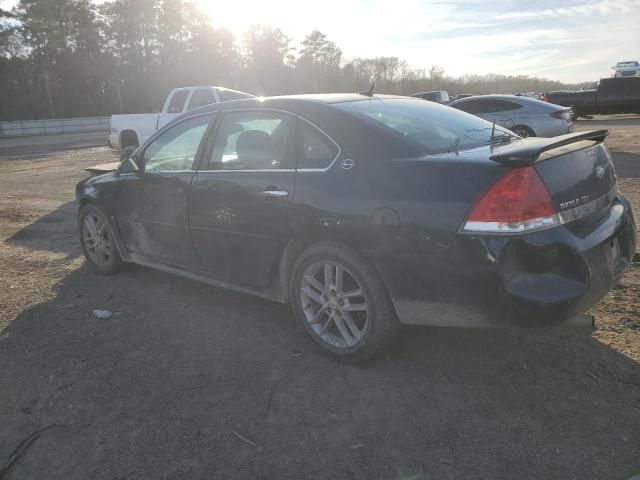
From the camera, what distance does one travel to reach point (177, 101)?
43.5 ft

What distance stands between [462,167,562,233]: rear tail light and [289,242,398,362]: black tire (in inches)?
25.9

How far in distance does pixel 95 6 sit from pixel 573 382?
6176 centimetres

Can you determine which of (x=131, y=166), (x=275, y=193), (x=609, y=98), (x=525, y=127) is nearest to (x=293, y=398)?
(x=275, y=193)

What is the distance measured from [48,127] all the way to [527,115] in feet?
134

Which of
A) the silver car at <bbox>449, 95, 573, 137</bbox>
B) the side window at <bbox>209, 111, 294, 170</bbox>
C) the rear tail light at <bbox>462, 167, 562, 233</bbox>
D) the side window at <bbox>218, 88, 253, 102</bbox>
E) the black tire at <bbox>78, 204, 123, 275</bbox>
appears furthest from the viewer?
the side window at <bbox>218, 88, 253, 102</bbox>

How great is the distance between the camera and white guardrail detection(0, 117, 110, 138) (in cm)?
4077

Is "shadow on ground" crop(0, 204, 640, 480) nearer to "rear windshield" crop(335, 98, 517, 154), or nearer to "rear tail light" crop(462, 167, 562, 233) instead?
"rear tail light" crop(462, 167, 562, 233)

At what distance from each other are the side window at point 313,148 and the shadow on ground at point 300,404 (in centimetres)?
124

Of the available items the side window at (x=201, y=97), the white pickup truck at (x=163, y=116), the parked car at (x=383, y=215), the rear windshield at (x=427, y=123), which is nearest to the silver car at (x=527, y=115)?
the white pickup truck at (x=163, y=116)

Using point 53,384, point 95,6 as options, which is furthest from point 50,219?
point 95,6

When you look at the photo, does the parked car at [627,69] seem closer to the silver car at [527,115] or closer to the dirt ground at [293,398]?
the silver car at [527,115]

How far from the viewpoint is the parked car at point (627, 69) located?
37875 mm

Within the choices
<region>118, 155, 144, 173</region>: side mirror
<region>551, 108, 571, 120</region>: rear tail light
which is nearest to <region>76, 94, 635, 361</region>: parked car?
<region>118, 155, 144, 173</region>: side mirror

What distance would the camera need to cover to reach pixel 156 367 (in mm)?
3441
